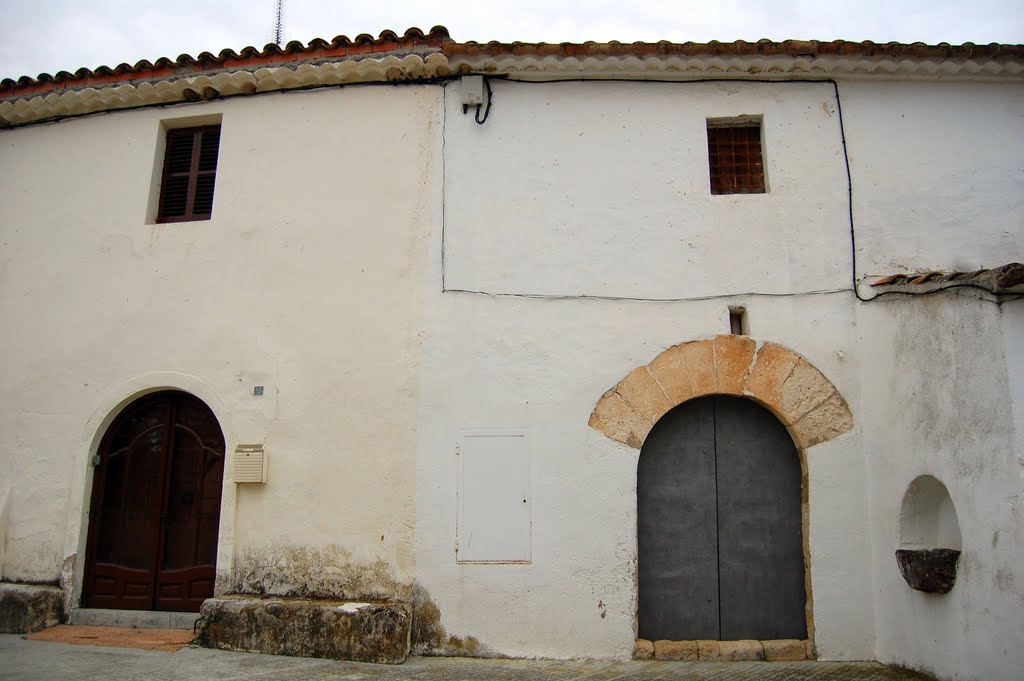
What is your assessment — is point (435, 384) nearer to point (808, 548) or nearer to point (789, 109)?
point (808, 548)

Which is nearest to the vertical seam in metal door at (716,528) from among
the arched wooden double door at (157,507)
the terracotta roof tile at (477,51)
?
the terracotta roof tile at (477,51)

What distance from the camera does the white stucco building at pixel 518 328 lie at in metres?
5.35

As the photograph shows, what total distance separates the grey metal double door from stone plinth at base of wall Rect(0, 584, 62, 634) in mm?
4548

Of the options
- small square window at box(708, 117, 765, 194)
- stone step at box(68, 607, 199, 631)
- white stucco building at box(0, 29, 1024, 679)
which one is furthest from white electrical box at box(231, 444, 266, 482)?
small square window at box(708, 117, 765, 194)

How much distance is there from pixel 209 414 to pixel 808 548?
477 centimetres

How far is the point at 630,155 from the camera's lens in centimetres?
596

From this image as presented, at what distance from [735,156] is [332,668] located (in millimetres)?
4903

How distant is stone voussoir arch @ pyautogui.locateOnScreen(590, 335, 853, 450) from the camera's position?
Answer: 214 inches

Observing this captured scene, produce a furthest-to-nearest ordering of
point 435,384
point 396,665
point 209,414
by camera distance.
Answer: point 209,414
point 435,384
point 396,665

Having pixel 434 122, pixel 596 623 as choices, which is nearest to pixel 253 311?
pixel 434 122

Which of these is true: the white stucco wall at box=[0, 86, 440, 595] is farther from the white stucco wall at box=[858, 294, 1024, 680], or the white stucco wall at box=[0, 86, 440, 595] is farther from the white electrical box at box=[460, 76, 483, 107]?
the white stucco wall at box=[858, 294, 1024, 680]

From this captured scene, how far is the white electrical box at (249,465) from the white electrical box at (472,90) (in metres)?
3.24

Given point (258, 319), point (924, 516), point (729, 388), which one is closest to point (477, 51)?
point (258, 319)

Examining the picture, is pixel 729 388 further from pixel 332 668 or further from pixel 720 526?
pixel 332 668
